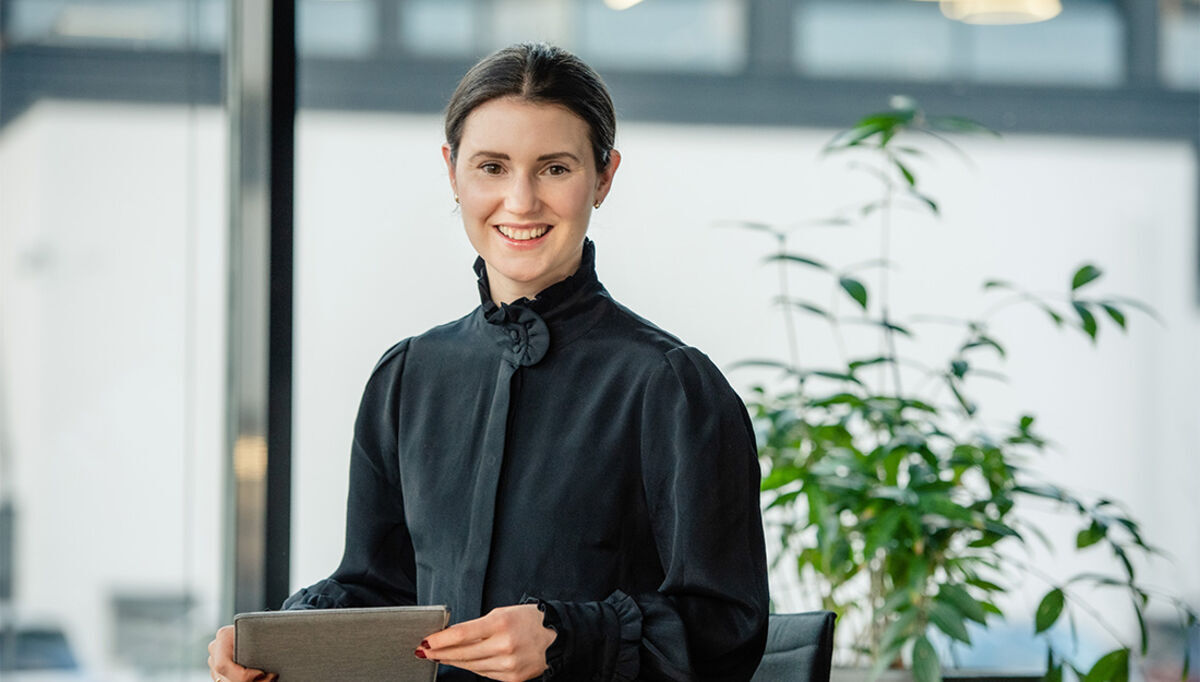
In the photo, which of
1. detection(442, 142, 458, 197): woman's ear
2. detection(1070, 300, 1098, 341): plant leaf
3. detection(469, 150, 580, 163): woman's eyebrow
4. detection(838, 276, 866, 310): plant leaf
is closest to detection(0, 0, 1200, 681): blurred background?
detection(838, 276, 866, 310): plant leaf

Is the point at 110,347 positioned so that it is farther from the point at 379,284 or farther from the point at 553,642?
the point at 553,642

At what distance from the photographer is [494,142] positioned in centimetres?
124

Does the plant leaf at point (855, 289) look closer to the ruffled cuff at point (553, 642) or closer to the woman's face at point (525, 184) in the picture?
the woman's face at point (525, 184)

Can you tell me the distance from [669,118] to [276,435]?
113 cm

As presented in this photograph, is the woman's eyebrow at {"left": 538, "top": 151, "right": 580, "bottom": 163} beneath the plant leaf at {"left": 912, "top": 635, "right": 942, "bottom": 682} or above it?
above

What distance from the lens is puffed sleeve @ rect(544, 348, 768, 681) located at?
3.74ft

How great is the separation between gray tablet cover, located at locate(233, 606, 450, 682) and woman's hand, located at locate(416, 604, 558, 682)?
24mm

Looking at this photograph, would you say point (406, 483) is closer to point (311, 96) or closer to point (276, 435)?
point (276, 435)

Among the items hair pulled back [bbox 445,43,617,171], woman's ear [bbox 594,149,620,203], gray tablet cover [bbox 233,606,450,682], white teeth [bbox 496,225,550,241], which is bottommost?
gray tablet cover [bbox 233,606,450,682]

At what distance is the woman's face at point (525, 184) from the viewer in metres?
1.24

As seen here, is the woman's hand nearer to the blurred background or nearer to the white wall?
the blurred background

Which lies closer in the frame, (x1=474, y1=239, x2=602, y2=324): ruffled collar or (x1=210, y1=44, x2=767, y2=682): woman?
(x1=210, y1=44, x2=767, y2=682): woman

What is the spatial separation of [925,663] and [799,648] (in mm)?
552

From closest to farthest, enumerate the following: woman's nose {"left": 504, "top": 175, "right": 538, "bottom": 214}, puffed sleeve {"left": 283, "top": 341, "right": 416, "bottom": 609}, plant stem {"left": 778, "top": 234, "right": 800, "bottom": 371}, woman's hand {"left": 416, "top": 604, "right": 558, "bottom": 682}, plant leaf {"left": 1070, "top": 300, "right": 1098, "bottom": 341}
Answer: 1. woman's hand {"left": 416, "top": 604, "right": 558, "bottom": 682}
2. woman's nose {"left": 504, "top": 175, "right": 538, "bottom": 214}
3. puffed sleeve {"left": 283, "top": 341, "right": 416, "bottom": 609}
4. plant leaf {"left": 1070, "top": 300, "right": 1098, "bottom": 341}
5. plant stem {"left": 778, "top": 234, "right": 800, "bottom": 371}
